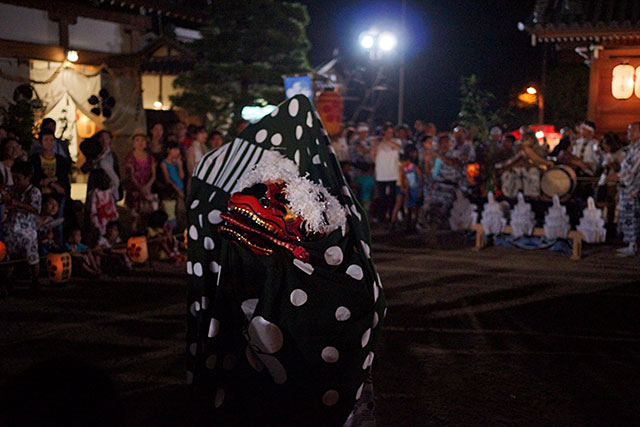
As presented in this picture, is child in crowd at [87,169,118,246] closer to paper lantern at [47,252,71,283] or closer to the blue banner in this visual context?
paper lantern at [47,252,71,283]

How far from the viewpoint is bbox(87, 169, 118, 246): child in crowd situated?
912cm

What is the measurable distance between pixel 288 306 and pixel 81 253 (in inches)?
251

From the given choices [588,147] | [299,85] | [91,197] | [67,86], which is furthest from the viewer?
[299,85]

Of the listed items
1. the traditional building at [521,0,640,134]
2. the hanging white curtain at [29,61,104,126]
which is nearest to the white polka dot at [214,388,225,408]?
the hanging white curtain at [29,61,104,126]

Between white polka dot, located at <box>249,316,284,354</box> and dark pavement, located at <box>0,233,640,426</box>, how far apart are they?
1392 mm

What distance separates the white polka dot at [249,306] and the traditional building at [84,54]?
11.5 metres

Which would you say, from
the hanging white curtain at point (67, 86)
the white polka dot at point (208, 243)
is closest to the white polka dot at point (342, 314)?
the white polka dot at point (208, 243)

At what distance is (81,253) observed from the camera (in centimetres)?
856

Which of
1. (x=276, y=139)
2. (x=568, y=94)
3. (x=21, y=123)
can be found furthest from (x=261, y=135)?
(x=568, y=94)

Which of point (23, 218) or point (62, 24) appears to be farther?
point (62, 24)

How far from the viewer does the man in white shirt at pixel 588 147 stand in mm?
13945

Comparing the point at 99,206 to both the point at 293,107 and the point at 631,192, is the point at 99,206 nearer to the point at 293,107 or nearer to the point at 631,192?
the point at 293,107

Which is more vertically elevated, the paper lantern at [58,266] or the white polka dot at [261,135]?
the white polka dot at [261,135]

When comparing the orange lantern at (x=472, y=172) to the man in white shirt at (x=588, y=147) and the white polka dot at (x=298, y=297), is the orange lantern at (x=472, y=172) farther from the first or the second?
the white polka dot at (x=298, y=297)
